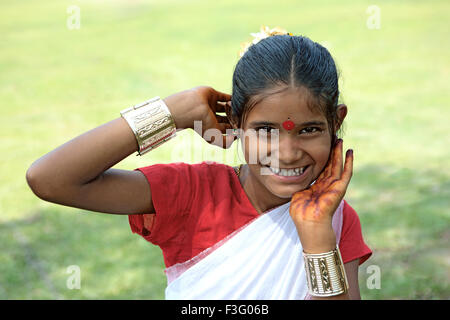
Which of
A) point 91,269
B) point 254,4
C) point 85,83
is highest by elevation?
point 254,4

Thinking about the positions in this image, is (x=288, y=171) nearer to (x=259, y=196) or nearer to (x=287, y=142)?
(x=287, y=142)

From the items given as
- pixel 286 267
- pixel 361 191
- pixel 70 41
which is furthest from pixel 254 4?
pixel 286 267

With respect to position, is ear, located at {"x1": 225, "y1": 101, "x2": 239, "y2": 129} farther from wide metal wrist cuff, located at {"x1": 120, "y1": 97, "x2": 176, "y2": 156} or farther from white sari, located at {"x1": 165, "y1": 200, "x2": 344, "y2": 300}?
Result: white sari, located at {"x1": 165, "y1": 200, "x2": 344, "y2": 300}

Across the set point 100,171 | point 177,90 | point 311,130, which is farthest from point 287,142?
point 177,90

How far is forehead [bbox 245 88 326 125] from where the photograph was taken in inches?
91.5

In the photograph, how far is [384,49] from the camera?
45.9ft

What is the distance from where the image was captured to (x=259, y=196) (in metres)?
2.64

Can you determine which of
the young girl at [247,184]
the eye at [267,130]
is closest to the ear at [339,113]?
the young girl at [247,184]

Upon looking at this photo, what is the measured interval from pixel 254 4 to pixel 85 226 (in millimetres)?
15583

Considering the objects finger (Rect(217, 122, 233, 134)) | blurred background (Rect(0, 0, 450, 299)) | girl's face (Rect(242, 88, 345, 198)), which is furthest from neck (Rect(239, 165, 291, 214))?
blurred background (Rect(0, 0, 450, 299))

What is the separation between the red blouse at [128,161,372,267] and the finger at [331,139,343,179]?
1.09 ft

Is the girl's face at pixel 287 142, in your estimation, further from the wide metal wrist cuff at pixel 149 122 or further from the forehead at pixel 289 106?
the wide metal wrist cuff at pixel 149 122

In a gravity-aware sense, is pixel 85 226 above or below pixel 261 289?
below
